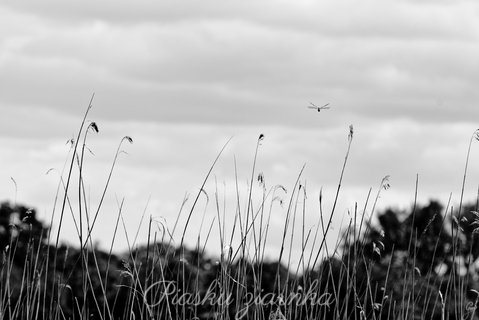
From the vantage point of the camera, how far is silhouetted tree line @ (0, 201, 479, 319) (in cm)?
350

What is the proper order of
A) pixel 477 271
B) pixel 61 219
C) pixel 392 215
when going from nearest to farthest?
pixel 61 219 → pixel 477 271 → pixel 392 215

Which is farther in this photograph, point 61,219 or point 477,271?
point 477,271

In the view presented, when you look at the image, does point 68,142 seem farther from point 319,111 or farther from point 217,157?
point 319,111

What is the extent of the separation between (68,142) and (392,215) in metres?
21.1

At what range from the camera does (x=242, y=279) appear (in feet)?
11.8

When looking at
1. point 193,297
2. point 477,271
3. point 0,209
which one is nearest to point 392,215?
point 477,271

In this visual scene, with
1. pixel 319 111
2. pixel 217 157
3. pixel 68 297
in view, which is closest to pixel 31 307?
pixel 217 157

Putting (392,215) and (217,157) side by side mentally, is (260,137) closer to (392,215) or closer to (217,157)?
(217,157)

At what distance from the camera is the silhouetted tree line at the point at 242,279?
11.5 ft

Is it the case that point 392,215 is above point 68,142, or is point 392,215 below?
above

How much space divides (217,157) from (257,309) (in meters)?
0.58

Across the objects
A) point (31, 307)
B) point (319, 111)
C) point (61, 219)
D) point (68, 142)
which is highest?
point (319, 111)

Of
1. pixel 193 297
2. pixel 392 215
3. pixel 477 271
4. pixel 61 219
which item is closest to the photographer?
pixel 61 219

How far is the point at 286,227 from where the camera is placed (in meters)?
3.64
